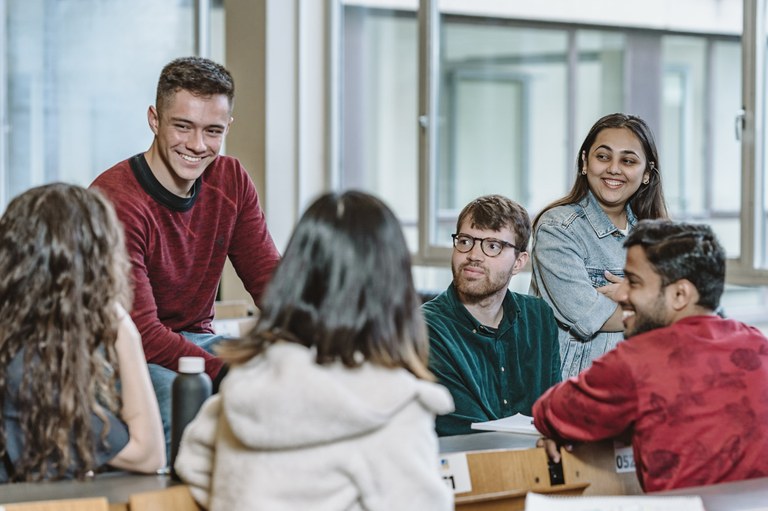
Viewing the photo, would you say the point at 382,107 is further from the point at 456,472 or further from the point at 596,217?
the point at 456,472

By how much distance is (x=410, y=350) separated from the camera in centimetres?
164

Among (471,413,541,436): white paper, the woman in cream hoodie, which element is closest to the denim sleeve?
(471,413,541,436): white paper

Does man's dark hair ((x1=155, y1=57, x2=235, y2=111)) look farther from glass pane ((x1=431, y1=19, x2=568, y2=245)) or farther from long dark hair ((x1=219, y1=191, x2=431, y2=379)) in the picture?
glass pane ((x1=431, y1=19, x2=568, y2=245))

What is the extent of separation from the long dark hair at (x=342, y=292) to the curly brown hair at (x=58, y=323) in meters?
0.36

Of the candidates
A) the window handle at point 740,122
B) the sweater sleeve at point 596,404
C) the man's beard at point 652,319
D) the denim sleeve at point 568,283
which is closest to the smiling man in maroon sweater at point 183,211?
the denim sleeve at point 568,283

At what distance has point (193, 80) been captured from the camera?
2721 mm

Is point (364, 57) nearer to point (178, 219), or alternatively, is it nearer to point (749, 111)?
point (749, 111)

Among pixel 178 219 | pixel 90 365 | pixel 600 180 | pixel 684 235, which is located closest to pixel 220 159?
pixel 178 219

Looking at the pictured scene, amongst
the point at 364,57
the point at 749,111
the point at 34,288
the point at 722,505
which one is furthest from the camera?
the point at 364,57

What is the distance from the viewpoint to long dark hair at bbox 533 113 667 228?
294 cm

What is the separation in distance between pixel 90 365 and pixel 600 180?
1.59 m

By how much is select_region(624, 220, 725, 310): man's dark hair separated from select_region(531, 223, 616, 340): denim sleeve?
2.42ft

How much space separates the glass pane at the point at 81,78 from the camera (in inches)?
225

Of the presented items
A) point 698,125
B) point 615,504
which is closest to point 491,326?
point 615,504
